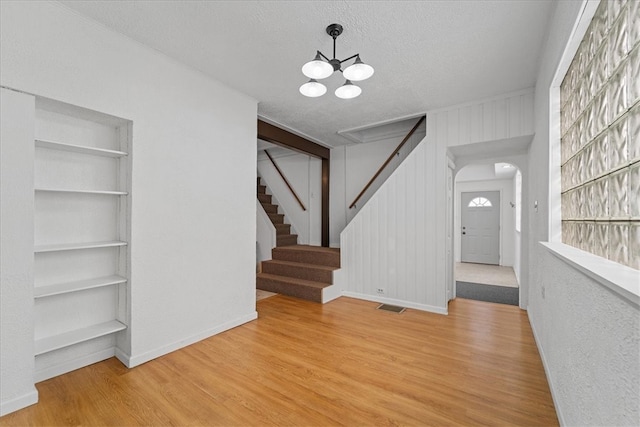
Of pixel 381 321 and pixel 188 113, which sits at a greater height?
pixel 188 113

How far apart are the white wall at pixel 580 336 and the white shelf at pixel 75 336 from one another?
3.05 meters

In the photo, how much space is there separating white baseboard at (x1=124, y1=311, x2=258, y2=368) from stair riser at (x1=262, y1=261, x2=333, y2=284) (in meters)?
1.38

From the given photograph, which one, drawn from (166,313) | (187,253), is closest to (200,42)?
(187,253)

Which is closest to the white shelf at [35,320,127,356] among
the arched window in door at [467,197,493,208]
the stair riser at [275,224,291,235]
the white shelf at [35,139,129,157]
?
the white shelf at [35,139,129,157]

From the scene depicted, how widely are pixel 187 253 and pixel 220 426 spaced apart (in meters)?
1.60

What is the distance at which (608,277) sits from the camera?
36.7 inches

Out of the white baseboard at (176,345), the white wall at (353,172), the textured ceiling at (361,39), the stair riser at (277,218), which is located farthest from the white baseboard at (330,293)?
the textured ceiling at (361,39)

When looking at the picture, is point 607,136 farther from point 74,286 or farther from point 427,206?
point 74,286

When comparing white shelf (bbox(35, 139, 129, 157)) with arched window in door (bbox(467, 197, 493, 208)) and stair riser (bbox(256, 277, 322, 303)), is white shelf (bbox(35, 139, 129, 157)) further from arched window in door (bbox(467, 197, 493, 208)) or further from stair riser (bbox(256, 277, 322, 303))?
arched window in door (bbox(467, 197, 493, 208))

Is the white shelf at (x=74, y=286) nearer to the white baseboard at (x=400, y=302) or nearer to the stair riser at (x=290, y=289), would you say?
the stair riser at (x=290, y=289)

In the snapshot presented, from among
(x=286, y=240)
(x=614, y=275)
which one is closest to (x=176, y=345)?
(x=614, y=275)

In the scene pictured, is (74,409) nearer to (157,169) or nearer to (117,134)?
(157,169)

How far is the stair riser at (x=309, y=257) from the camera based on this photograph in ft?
16.1

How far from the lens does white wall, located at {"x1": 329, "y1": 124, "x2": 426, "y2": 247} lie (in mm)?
5363
